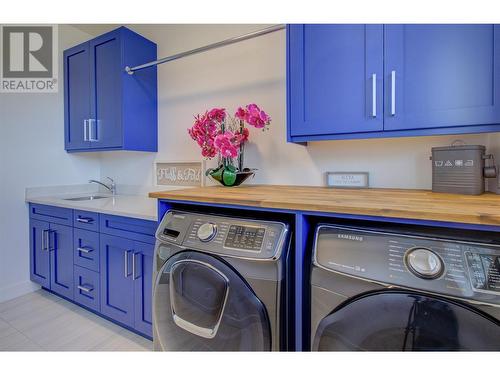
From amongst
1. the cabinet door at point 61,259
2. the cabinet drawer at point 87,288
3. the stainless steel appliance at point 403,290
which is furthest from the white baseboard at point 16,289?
the stainless steel appliance at point 403,290

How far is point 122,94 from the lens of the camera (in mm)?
1949

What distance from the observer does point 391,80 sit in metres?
1.05

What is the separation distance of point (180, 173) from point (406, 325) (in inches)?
72.6

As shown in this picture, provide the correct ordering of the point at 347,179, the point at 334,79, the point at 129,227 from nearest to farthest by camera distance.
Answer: the point at 334,79 < the point at 347,179 < the point at 129,227

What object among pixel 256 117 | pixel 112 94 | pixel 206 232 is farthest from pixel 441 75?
pixel 112 94

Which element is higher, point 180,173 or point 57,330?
point 180,173

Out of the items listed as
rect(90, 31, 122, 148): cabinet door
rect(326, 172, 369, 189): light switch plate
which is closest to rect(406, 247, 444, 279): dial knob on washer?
rect(326, 172, 369, 189): light switch plate

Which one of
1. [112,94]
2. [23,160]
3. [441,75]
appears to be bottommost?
[23,160]

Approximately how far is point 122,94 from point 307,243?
6.16ft

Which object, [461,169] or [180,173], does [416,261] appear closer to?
[461,169]

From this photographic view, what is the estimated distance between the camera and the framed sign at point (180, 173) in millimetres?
2012

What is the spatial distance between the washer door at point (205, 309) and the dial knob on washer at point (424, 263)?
1.65 feet
